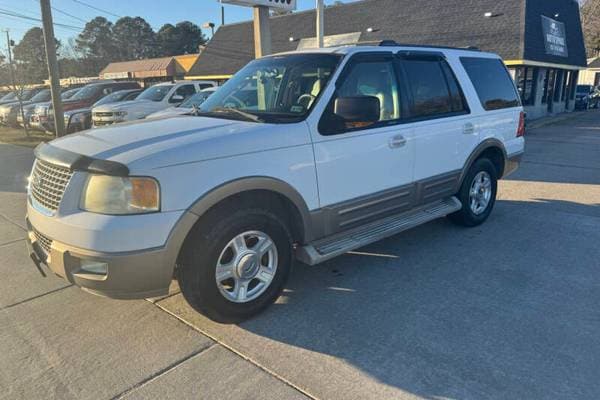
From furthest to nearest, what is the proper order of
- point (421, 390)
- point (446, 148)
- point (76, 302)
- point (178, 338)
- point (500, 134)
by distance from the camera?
point (500, 134)
point (446, 148)
point (76, 302)
point (178, 338)
point (421, 390)

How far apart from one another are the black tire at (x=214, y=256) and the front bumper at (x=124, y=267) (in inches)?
6.0

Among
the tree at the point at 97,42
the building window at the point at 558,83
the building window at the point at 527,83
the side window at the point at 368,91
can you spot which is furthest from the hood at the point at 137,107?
the tree at the point at 97,42

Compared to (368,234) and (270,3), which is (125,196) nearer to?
(368,234)

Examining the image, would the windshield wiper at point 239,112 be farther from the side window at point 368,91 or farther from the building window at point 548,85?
the building window at point 548,85

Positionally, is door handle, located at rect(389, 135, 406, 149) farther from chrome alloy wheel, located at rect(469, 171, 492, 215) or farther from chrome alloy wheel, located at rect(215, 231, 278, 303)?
chrome alloy wheel, located at rect(469, 171, 492, 215)

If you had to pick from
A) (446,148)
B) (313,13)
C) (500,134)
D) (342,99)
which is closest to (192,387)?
(342,99)

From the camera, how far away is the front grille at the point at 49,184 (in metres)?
2.94

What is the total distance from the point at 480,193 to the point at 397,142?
6.46 ft

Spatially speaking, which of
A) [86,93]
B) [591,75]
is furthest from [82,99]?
[591,75]

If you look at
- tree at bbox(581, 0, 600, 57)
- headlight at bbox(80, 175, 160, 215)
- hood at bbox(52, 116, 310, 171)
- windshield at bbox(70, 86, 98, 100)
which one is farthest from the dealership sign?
tree at bbox(581, 0, 600, 57)

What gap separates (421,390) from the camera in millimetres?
2594

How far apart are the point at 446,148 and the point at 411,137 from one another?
0.68 meters

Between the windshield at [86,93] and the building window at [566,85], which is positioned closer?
the windshield at [86,93]

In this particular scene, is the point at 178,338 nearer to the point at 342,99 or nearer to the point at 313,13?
the point at 342,99
